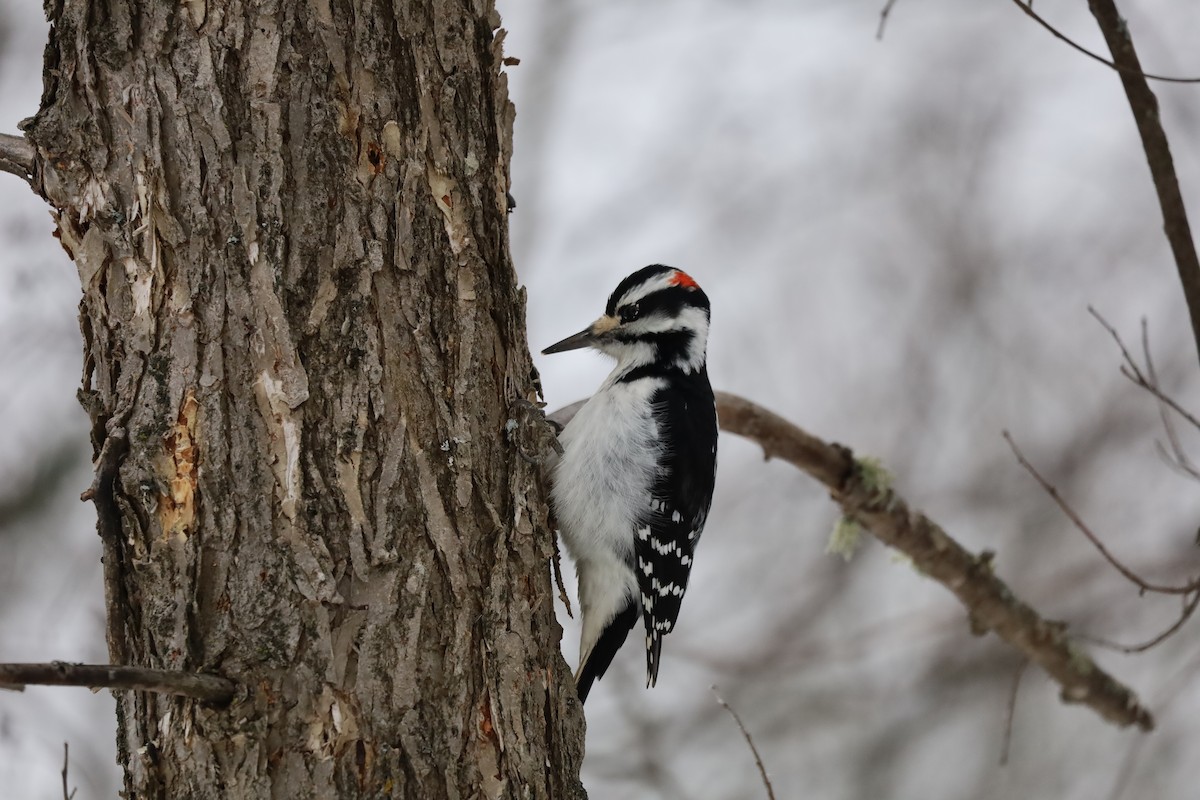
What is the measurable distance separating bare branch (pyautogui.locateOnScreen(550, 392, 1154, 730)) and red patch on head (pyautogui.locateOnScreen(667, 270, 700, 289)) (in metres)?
0.60

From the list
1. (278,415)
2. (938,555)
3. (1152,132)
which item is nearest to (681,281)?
(938,555)

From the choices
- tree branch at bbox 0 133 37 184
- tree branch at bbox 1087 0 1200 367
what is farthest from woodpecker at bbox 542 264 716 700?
tree branch at bbox 0 133 37 184

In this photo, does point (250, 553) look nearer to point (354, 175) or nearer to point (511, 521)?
point (511, 521)

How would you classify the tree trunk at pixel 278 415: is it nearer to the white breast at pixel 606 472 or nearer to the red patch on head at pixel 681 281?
the white breast at pixel 606 472

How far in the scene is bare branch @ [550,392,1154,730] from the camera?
3.22 meters

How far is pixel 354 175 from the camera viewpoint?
77.2 inches

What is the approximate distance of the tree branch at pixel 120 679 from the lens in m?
1.40

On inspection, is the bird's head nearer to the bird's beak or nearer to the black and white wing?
the bird's beak

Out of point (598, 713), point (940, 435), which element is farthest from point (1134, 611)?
point (598, 713)

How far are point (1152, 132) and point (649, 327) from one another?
1.62 meters

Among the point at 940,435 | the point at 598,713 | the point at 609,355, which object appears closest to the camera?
the point at 609,355

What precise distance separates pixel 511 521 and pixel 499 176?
2.34ft

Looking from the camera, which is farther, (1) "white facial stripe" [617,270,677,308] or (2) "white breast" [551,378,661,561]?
(1) "white facial stripe" [617,270,677,308]

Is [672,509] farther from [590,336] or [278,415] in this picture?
[278,415]
